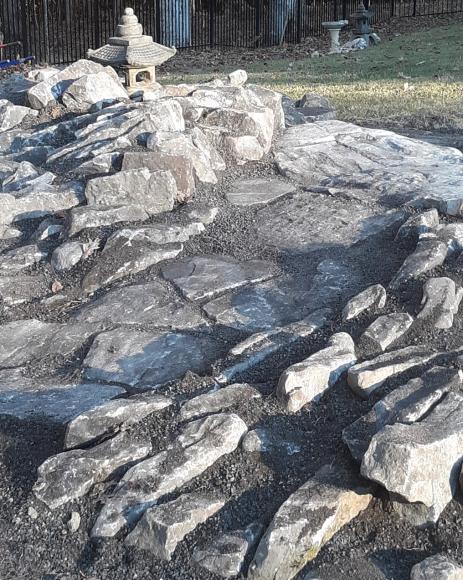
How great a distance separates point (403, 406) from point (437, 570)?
0.72 metres

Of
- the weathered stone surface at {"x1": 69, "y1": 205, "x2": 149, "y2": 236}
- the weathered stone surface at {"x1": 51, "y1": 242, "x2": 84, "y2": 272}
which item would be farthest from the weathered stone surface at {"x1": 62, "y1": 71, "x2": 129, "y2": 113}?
the weathered stone surface at {"x1": 51, "y1": 242, "x2": 84, "y2": 272}

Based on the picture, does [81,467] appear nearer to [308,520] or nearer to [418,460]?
[308,520]

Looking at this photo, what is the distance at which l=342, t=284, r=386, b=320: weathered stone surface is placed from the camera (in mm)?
4234

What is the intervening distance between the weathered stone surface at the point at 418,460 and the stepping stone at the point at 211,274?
6.31 ft

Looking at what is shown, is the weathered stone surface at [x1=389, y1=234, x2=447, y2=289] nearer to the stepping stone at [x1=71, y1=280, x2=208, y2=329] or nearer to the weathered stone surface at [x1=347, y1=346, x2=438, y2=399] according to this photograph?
the weathered stone surface at [x1=347, y1=346, x2=438, y2=399]

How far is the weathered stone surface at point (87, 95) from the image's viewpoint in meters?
7.52

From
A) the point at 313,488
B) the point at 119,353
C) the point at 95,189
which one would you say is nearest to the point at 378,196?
the point at 95,189

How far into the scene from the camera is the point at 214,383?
12.5ft

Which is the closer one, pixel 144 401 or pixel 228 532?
pixel 228 532

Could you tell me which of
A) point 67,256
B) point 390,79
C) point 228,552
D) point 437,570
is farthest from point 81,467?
point 390,79

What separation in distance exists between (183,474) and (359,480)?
61 centimetres

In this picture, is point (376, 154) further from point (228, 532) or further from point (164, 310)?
point (228, 532)

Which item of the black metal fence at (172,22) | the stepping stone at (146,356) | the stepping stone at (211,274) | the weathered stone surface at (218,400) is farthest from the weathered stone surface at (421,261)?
the black metal fence at (172,22)

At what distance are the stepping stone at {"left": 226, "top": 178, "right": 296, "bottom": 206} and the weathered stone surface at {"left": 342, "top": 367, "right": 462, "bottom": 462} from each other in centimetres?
284
